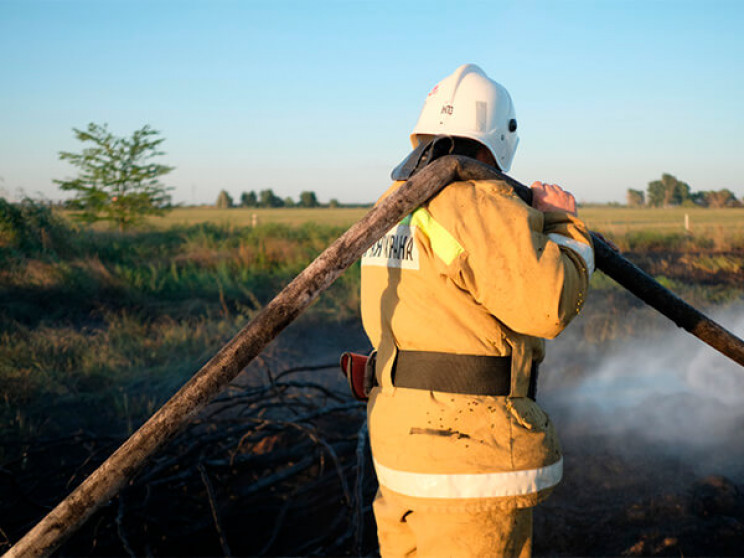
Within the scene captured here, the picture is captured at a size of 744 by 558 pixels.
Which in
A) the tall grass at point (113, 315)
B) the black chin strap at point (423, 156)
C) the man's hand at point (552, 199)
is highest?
the black chin strap at point (423, 156)

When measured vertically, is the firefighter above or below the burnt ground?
above

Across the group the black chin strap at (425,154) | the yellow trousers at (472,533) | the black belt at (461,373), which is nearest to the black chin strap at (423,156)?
the black chin strap at (425,154)

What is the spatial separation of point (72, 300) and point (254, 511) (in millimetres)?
5984

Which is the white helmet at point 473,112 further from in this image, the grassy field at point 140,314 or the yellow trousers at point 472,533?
the grassy field at point 140,314

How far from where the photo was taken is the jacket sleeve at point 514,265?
1667 mm

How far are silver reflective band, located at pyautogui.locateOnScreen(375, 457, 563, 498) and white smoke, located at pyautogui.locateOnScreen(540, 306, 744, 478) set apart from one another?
2.93 meters

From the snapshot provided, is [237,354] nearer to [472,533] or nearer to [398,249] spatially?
[398,249]

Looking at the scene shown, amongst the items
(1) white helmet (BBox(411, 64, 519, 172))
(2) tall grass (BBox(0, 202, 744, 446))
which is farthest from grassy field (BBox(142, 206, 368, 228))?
(1) white helmet (BBox(411, 64, 519, 172))

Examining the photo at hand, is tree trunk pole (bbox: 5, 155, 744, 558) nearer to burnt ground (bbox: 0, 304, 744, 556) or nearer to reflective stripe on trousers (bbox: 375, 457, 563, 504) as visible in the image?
reflective stripe on trousers (bbox: 375, 457, 563, 504)

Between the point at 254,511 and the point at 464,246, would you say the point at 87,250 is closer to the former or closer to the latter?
the point at 254,511

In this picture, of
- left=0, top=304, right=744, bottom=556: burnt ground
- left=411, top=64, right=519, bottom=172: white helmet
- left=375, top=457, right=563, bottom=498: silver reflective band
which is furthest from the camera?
left=0, top=304, right=744, bottom=556: burnt ground

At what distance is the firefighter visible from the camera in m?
1.69

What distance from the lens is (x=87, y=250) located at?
1165cm

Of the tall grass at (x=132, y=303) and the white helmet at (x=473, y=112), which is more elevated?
the white helmet at (x=473, y=112)
